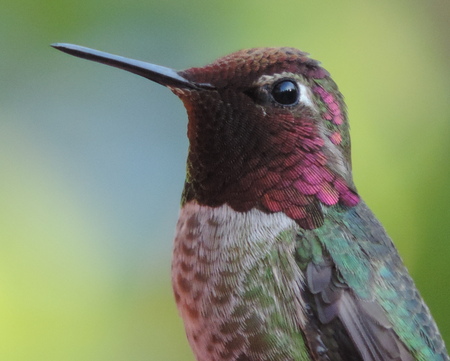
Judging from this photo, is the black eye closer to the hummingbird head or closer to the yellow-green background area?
the hummingbird head

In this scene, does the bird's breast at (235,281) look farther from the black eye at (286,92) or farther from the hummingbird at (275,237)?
the black eye at (286,92)

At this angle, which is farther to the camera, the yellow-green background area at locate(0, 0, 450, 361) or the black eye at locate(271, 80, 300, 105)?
the yellow-green background area at locate(0, 0, 450, 361)

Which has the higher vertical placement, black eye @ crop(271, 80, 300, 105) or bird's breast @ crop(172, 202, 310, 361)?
black eye @ crop(271, 80, 300, 105)

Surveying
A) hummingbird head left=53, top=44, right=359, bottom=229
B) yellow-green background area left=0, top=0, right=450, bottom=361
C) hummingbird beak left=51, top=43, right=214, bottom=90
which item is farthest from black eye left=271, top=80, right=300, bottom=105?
yellow-green background area left=0, top=0, right=450, bottom=361

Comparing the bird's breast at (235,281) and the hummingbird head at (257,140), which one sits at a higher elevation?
the hummingbird head at (257,140)

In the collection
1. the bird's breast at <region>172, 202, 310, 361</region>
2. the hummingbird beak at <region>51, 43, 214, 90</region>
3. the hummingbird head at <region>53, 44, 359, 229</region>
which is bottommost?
the bird's breast at <region>172, 202, 310, 361</region>

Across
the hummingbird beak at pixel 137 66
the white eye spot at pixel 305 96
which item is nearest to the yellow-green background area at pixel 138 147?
the white eye spot at pixel 305 96

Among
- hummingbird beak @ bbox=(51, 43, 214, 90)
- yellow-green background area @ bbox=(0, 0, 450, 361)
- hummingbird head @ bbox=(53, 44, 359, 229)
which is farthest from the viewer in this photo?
yellow-green background area @ bbox=(0, 0, 450, 361)

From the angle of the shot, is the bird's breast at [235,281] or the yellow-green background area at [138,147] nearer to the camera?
the bird's breast at [235,281]
